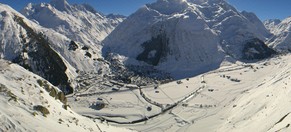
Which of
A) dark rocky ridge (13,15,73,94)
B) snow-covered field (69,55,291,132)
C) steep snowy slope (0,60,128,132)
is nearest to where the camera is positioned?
steep snowy slope (0,60,128,132)

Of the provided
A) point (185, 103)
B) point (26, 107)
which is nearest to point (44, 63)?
point (185, 103)

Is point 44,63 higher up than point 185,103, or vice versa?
point 44,63

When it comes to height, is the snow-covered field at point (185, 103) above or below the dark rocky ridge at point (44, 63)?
below

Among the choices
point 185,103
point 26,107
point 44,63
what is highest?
point 44,63

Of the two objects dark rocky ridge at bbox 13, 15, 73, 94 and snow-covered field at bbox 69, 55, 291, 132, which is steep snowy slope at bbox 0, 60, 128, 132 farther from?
dark rocky ridge at bbox 13, 15, 73, 94

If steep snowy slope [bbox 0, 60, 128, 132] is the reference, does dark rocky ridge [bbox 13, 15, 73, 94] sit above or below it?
above

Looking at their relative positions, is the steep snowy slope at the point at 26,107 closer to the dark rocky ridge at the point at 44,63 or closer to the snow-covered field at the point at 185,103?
the snow-covered field at the point at 185,103

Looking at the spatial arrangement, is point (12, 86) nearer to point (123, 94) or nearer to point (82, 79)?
point (123, 94)

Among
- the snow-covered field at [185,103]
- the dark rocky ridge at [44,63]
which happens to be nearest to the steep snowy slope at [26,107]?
the snow-covered field at [185,103]

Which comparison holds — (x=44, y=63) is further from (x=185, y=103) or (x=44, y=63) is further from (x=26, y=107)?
(x=26, y=107)

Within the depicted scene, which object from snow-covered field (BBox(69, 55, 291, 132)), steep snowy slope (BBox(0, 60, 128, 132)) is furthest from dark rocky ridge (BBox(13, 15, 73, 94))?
steep snowy slope (BBox(0, 60, 128, 132))
